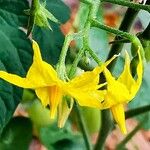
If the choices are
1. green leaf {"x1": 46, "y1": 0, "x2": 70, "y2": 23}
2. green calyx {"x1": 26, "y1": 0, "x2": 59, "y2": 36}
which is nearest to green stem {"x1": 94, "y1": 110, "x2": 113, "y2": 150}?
green leaf {"x1": 46, "y1": 0, "x2": 70, "y2": 23}

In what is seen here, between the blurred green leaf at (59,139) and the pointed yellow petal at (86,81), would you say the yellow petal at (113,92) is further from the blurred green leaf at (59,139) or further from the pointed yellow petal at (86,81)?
the blurred green leaf at (59,139)

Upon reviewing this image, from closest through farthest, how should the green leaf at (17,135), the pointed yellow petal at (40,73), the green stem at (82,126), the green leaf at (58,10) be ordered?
the pointed yellow petal at (40,73) < the green leaf at (58,10) < the green stem at (82,126) < the green leaf at (17,135)

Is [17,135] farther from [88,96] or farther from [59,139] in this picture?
[88,96]

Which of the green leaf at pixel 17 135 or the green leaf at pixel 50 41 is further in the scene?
the green leaf at pixel 17 135

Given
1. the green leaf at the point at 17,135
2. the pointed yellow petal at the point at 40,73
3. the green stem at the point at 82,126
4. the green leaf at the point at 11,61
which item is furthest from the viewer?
the green leaf at the point at 17,135

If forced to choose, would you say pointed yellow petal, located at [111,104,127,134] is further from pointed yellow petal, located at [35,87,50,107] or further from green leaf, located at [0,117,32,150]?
green leaf, located at [0,117,32,150]

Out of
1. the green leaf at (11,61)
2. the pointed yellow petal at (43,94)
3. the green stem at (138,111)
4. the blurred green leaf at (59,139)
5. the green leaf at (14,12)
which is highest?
the pointed yellow petal at (43,94)

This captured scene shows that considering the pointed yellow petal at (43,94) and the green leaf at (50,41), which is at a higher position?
the pointed yellow petal at (43,94)

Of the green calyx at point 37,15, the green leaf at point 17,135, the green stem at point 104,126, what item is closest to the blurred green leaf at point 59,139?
the green leaf at point 17,135
